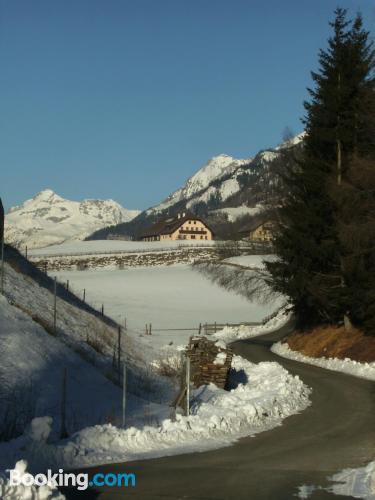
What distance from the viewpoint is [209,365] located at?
19.0 meters

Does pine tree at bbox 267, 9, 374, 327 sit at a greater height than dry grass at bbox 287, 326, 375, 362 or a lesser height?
greater

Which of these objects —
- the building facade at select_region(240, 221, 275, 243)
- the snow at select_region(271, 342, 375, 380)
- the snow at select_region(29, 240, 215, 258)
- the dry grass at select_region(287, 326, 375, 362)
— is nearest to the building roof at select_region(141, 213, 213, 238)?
the building facade at select_region(240, 221, 275, 243)

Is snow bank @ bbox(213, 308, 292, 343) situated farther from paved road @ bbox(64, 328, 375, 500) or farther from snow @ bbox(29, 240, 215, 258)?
snow @ bbox(29, 240, 215, 258)

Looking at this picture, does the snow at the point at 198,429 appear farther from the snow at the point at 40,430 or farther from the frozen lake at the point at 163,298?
the frozen lake at the point at 163,298

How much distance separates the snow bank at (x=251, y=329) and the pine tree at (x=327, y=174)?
765 inches

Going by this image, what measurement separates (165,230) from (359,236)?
14961 cm

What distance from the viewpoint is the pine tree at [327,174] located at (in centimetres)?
3161

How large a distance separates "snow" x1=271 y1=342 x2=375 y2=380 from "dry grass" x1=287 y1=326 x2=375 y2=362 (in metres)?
0.35

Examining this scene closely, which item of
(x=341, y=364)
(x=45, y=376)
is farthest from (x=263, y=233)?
(x=45, y=376)

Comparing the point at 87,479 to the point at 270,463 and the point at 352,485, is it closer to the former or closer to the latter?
the point at 270,463

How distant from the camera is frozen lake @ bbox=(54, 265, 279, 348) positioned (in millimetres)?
61094

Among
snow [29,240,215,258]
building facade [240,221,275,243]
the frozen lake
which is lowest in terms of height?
the frozen lake

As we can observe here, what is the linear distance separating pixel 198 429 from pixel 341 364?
654 inches

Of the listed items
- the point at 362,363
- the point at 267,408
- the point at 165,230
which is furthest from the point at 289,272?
the point at 165,230
